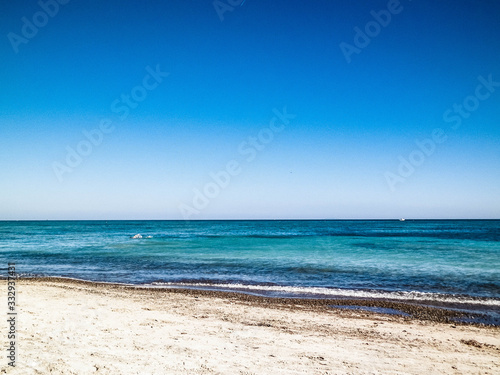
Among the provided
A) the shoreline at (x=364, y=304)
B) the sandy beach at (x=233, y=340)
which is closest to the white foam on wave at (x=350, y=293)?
the shoreline at (x=364, y=304)

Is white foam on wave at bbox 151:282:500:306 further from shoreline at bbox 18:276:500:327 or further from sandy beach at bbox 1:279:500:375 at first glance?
sandy beach at bbox 1:279:500:375

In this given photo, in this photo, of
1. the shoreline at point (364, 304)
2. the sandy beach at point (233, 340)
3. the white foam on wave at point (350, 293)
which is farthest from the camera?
the white foam on wave at point (350, 293)

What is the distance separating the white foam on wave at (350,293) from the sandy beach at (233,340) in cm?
219

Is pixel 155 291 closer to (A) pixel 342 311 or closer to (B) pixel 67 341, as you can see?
(B) pixel 67 341

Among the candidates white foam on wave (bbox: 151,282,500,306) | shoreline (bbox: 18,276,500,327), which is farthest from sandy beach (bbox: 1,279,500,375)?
white foam on wave (bbox: 151,282,500,306)

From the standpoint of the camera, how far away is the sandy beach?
216 inches

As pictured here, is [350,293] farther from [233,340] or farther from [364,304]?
[233,340]

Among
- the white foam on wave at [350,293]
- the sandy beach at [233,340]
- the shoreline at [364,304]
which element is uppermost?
the sandy beach at [233,340]

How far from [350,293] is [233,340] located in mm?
7170

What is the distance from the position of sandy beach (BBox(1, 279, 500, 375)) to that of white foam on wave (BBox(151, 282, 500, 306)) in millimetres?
2191

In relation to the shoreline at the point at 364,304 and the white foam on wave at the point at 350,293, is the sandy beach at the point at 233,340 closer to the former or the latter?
the shoreline at the point at 364,304

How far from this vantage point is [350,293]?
12.3 meters

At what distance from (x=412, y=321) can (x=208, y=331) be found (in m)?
5.99

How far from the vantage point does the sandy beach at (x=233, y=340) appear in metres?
5.48
